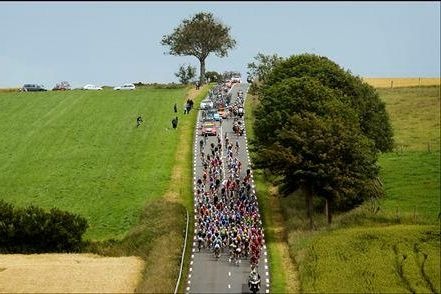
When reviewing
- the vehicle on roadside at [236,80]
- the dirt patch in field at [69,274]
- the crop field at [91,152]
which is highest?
the vehicle on roadside at [236,80]

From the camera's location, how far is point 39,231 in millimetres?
64625

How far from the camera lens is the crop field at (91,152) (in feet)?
251

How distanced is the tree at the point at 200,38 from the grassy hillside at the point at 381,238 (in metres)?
56.3

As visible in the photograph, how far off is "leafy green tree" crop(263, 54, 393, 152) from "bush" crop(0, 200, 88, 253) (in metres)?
31.4

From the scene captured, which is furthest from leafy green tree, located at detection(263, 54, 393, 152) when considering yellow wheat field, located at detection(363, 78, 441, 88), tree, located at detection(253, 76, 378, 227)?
yellow wheat field, located at detection(363, 78, 441, 88)

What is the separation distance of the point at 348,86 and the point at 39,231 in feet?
126

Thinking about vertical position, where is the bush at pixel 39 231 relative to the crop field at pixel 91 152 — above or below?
below

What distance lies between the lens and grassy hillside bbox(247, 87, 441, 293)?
1919 inches

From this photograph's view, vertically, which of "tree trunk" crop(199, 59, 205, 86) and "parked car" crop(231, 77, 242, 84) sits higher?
"tree trunk" crop(199, 59, 205, 86)

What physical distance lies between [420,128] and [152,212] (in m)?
48.8

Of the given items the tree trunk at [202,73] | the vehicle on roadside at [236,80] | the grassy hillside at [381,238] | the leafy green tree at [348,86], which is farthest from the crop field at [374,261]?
the vehicle on roadside at [236,80]

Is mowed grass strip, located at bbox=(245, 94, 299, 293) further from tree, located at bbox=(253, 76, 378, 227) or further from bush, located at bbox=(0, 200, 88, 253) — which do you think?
bush, located at bbox=(0, 200, 88, 253)

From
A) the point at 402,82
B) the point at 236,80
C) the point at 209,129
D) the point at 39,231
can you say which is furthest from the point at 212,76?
the point at 39,231

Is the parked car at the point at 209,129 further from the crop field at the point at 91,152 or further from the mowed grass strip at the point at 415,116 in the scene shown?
the mowed grass strip at the point at 415,116
